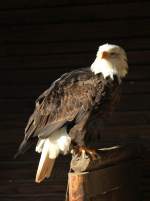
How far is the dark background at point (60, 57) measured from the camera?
6.21 m

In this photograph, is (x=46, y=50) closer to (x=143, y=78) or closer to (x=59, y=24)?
(x=59, y=24)

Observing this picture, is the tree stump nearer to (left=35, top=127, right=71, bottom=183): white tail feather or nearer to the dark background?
(left=35, top=127, right=71, bottom=183): white tail feather

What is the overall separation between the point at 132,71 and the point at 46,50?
876mm

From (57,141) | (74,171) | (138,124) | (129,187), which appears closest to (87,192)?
(74,171)

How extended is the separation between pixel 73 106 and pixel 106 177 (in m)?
0.98

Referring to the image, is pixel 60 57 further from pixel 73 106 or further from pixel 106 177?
pixel 106 177

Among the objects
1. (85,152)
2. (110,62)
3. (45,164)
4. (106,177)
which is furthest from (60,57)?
(106,177)

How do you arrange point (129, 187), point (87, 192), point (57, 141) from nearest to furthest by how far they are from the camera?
point (87, 192) < point (129, 187) < point (57, 141)

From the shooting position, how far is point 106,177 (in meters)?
4.10

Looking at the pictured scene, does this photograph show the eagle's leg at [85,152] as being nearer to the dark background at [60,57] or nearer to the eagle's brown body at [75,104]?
the eagle's brown body at [75,104]

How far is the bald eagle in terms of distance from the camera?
4.83 meters

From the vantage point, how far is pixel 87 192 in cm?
396

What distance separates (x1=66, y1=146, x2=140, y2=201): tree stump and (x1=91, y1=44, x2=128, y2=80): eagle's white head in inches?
26.1

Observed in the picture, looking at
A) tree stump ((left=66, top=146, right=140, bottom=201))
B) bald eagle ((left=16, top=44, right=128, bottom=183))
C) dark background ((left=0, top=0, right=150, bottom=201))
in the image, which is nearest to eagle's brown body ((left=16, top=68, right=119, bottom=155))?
bald eagle ((left=16, top=44, right=128, bottom=183))
